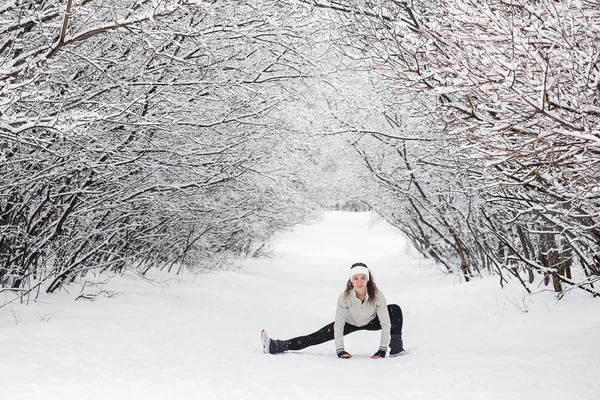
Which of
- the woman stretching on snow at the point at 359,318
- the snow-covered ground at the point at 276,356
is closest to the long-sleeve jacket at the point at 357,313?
the woman stretching on snow at the point at 359,318

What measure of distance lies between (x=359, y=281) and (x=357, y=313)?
1.09 feet

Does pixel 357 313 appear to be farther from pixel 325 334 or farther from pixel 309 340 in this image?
pixel 309 340

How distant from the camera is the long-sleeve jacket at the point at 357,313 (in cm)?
527

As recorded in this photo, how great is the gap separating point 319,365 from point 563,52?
315 centimetres

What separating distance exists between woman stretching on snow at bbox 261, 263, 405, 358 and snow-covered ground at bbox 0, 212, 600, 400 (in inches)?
5.9

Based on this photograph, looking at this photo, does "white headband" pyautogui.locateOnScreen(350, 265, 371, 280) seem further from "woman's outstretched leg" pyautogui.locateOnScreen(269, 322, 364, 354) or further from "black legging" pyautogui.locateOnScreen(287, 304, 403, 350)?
"woman's outstretched leg" pyautogui.locateOnScreen(269, 322, 364, 354)

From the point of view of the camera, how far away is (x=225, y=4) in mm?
5996

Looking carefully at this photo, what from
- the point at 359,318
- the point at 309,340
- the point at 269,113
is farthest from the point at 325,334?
the point at 269,113

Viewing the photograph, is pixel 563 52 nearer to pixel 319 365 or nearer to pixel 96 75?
pixel 319 365

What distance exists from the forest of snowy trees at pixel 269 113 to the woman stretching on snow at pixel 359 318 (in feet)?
4.13

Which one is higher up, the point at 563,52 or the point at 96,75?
the point at 96,75

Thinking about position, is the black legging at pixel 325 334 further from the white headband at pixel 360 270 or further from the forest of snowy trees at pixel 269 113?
the forest of snowy trees at pixel 269 113

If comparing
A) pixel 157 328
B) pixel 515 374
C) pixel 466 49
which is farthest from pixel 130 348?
pixel 466 49

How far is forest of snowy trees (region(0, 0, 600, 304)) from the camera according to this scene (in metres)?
3.14
